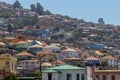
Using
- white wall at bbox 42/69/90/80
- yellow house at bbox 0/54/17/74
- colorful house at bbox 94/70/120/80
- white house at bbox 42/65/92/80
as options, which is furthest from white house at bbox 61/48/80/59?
white wall at bbox 42/69/90/80

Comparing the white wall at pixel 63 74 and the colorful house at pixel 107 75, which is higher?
the white wall at pixel 63 74

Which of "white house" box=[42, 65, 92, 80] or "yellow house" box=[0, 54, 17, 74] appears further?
"yellow house" box=[0, 54, 17, 74]

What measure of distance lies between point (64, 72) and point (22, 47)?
9664cm

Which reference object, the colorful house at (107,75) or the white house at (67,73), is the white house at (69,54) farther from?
the white house at (67,73)

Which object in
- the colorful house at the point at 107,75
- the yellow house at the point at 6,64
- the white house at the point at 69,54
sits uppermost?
the yellow house at the point at 6,64

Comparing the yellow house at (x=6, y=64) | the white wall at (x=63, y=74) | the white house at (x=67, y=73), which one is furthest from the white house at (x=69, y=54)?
the white wall at (x=63, y=74)

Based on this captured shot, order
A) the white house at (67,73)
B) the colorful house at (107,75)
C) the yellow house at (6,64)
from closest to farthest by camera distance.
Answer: the white house at (67,73)
the colorful house at (107,75)
the yellow house at (6,64)

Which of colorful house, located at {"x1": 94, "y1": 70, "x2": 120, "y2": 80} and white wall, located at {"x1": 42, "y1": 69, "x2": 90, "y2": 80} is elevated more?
white wall, located at {"x1": 42, "y1": 69, "x2": 90, "y2": 80}

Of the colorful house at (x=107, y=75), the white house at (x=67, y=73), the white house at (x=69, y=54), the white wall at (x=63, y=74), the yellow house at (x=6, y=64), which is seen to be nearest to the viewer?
the white wall at (x=63, y=74)

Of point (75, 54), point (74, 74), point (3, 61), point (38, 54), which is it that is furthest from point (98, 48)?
point (74, 74)

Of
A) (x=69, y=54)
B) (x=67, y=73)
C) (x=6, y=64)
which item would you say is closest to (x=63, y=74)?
(x=67, y=73)

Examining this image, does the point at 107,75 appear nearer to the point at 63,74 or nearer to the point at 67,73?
the point at 67,73

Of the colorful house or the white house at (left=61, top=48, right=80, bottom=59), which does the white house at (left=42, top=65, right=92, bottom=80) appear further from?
the white house at (left=61, top=48, right=80, bottom=59)

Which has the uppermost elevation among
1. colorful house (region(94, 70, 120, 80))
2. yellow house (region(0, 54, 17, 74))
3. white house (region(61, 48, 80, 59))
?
yellow house (region(0, 54, 17, 74))
